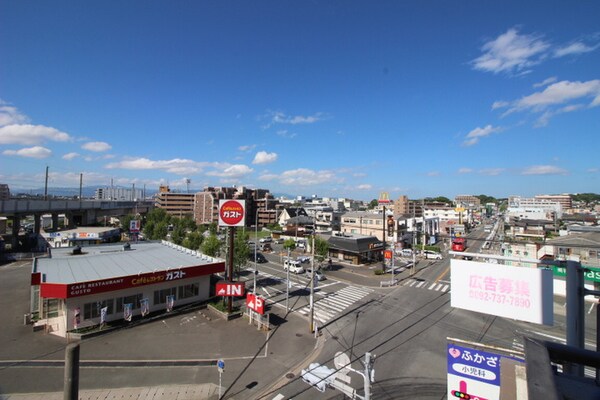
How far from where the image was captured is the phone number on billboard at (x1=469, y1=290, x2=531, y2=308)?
11141mm

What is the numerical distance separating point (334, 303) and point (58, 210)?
208 feet

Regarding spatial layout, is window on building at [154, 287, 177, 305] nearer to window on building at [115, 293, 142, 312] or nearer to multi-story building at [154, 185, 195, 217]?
window on building at [115, 293, 142, 312]

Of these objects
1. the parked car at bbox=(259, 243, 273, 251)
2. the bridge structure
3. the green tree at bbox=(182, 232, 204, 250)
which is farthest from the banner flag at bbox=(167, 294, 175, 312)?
the bridge structure

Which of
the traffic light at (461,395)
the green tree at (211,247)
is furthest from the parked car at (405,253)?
the traffic light at (461,395)

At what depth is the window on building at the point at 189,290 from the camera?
2745 centimetres

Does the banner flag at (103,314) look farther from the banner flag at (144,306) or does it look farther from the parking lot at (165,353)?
the banner flag at (144,306)

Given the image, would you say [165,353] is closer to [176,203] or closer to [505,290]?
[505,290]

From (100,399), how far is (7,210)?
160 ft

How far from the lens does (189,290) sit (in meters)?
28.0

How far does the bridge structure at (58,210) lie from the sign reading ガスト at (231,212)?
1682 inches

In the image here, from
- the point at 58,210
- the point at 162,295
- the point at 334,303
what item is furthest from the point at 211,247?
the point at 58,210

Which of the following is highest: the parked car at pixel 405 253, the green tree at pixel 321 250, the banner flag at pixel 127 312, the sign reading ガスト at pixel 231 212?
the sign reading ガスト at pixel 231 212

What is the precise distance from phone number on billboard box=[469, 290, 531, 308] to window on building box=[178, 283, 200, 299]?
77.8 feet

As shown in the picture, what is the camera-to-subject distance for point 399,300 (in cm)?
3092
